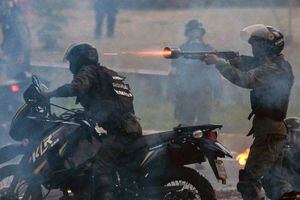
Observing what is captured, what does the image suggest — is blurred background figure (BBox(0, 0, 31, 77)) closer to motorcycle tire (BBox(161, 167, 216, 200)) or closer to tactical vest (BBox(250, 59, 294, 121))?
motorcycle tire (BBox(161, 167, 216, 200))

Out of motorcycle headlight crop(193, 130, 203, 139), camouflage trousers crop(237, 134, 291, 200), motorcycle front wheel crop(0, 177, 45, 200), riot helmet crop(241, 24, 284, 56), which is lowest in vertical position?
motorcycle front wheel crop(0, 177, 45, 200)

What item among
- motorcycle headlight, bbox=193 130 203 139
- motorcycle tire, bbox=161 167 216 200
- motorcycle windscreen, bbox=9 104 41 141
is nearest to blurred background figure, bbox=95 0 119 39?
motorcycle windscreen, bbox=9 104 41 141

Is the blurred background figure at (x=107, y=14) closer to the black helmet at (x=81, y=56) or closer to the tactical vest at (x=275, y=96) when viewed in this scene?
the black helmet at (x=81, y=56)

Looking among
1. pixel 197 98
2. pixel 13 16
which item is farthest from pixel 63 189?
pixel 13 16

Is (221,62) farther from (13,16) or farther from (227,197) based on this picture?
(13,16)

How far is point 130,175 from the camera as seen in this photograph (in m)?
7.67

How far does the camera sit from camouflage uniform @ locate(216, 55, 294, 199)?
23.6 feet

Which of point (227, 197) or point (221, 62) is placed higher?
point (221, 62)

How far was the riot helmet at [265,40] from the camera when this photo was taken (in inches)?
287

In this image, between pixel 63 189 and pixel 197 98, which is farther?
pixel 197 98

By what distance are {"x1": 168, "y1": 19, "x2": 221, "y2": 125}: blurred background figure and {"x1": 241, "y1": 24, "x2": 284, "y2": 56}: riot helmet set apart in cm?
460

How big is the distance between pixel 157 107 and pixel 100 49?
12.4ft

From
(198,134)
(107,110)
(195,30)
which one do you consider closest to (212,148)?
(198,134)

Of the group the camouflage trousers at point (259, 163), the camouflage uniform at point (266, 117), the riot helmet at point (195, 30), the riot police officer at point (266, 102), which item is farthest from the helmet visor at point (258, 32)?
the riot helmet at point (195, 30)
